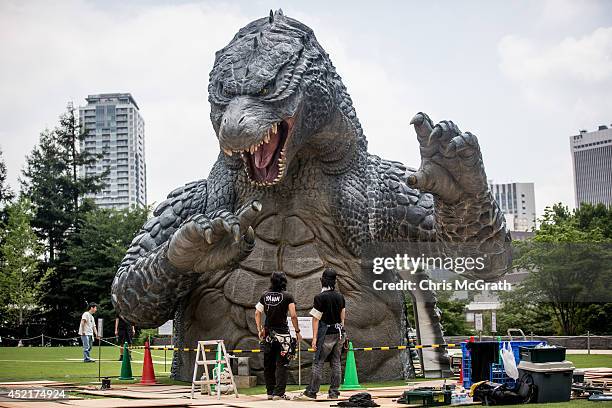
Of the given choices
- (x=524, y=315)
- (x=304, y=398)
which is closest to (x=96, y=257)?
(x=524, y=315)

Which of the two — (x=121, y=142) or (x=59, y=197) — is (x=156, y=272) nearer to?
(x=59, y=197)

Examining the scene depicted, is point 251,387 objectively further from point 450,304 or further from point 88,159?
point 88,159

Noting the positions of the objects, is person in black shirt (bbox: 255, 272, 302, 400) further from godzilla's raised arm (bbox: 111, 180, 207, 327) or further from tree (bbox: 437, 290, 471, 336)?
tree (bbox: 437, 290, 471, 336)

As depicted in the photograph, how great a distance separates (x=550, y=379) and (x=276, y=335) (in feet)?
8.01

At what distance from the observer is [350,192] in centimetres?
1018

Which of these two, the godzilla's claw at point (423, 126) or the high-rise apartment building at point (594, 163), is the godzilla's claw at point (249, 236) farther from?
the high-rise apartment building at point (594, 163)

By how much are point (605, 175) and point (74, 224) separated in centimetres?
2893

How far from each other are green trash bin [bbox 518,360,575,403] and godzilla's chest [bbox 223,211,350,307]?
10.4 feet

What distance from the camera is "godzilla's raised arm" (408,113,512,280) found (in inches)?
327

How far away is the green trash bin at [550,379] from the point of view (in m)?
7.36

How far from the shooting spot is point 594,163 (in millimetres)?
48656

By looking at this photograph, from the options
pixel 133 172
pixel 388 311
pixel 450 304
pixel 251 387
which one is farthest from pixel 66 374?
pixel 133 172

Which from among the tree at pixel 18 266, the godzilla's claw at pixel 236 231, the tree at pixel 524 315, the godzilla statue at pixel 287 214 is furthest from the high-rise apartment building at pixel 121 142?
the godzilla's claw at pixel 236 231

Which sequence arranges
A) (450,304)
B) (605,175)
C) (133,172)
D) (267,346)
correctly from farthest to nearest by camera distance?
(133,172) → (605,175) → (450,304) → (267,346)
